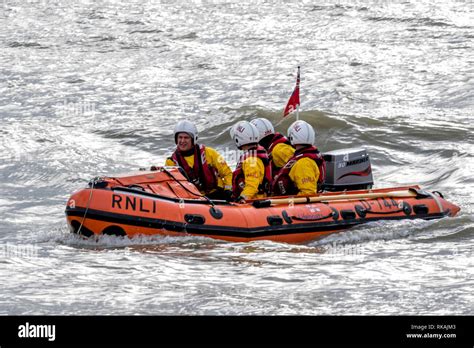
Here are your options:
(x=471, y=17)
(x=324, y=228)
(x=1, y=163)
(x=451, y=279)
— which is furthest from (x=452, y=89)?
(x=451, y=279)

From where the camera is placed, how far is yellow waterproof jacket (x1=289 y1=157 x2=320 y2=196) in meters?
11.6

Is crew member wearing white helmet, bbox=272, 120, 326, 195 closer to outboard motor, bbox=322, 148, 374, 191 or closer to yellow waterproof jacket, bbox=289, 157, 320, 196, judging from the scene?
yellow waterproof jacket, bbox=289, 157, 320, 196

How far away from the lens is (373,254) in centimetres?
1091

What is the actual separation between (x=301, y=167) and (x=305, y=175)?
97 mm

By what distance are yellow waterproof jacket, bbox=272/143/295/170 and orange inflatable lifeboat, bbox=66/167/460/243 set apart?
665 mm

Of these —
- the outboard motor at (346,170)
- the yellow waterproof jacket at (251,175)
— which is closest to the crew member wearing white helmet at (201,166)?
the yellow waterproof jacket at (251,175)

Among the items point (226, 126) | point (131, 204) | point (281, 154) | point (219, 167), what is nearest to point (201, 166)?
point (219, 167)

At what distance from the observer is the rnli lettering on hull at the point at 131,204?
35.3ft

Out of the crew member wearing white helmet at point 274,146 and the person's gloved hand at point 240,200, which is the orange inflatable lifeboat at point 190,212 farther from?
the crew member wearing white helmet at point 274,146

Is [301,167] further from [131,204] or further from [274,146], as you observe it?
[131,204]

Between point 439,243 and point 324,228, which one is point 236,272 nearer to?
point 324,228

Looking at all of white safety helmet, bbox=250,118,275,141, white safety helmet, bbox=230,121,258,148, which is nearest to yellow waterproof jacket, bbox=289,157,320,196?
white safety helmet, bbox=230,121,258,148

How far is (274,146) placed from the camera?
12141 mm

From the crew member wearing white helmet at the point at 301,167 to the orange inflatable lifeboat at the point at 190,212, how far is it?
8.1 inches
